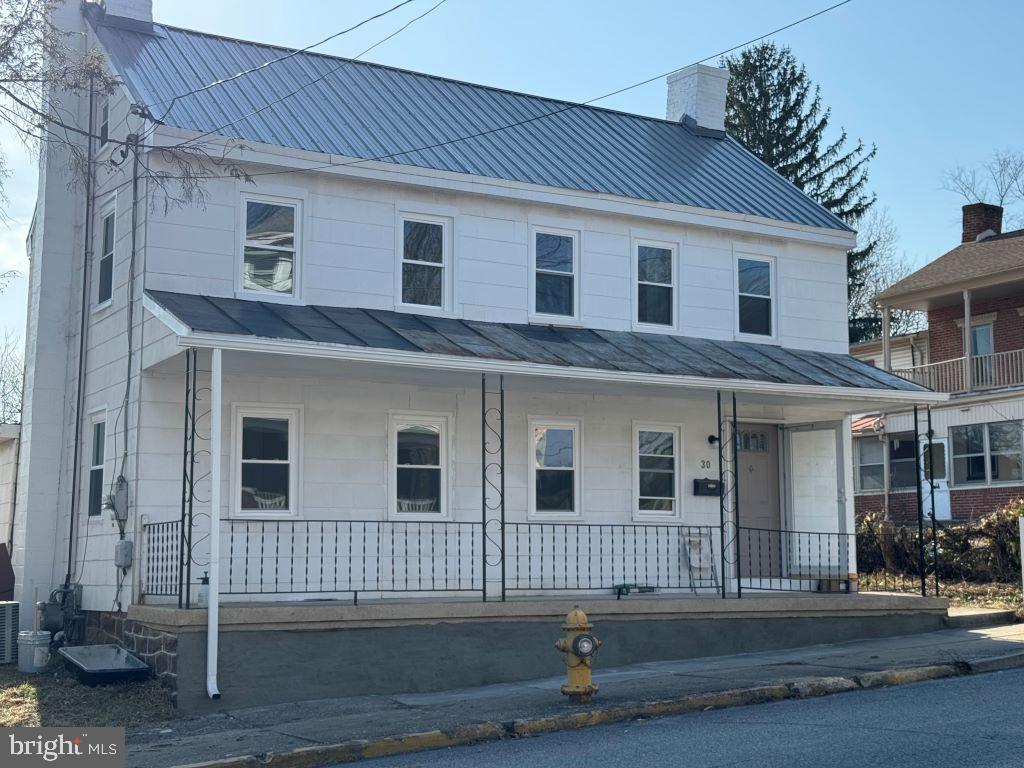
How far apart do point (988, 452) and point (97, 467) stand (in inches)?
798

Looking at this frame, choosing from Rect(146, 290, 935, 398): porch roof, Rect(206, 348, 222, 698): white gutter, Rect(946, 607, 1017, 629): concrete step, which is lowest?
Rect(946, 607, 1017, 629): concrete step

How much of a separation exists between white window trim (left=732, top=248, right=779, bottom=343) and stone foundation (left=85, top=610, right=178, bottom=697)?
9.35 metres

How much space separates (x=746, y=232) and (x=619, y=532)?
498 cm

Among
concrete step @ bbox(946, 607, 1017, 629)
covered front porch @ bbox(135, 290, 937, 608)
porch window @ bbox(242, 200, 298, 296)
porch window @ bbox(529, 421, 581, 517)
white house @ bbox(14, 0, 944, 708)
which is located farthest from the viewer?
concrete step @ bbox(946, 607, 1017, 629)

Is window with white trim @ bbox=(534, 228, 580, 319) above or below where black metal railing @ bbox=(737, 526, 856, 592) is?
above

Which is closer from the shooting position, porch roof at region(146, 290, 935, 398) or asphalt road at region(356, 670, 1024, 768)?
asphalt road at region(356, 670, 1024, 768)

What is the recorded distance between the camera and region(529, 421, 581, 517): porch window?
1562 cm

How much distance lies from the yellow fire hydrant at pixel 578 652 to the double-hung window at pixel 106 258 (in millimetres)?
7876

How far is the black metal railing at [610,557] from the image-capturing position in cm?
1518

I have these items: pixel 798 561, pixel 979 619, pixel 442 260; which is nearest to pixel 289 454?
pixel 442 260

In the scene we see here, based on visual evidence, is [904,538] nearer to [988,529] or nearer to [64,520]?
[988,529]

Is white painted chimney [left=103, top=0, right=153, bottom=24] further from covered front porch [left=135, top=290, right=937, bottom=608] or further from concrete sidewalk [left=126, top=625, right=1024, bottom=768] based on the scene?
concrete sidewalk [left=126, top=625, right=1024, bottom=768]

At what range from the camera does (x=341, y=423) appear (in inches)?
566

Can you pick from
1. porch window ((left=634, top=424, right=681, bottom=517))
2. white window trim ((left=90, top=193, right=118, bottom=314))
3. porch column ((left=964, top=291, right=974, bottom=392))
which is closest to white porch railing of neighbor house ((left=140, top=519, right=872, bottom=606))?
porch window ((left=634, top=424, right=681, bottom=517))
